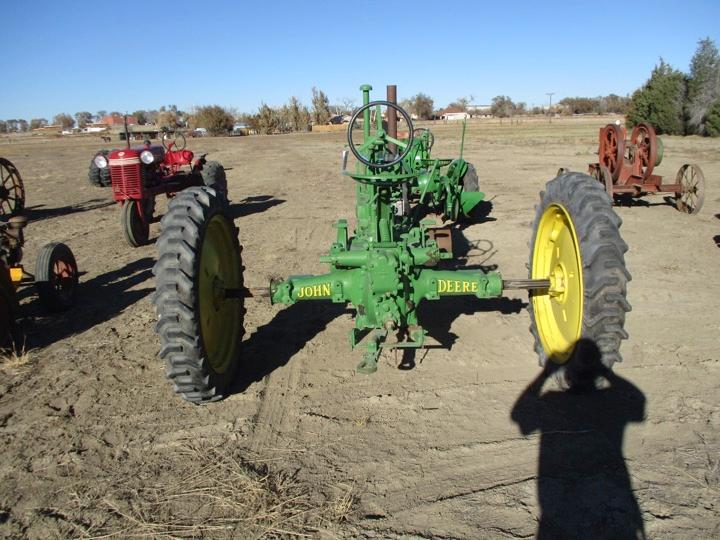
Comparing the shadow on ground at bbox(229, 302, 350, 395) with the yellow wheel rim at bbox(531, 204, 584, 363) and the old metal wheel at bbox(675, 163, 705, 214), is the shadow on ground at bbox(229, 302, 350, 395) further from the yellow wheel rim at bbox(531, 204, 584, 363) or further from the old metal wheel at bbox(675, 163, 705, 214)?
the old metal wheel at bbox(675, 163, 705, 214)

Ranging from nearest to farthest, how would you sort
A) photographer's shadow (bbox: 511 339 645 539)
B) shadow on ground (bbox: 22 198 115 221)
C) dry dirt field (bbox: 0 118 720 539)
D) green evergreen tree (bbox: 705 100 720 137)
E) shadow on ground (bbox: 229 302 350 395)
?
1. photographer's shadow (bbox: 511 339 645 539)
2. dry dirt field (bbox: 0 118 720 539)
3. shadow on ground (bbox: 229 302 350 395)
4. shadow on ground (bbox: 22 198 115 221)
5. green evergreen tree (bbox: 705 100 720 137)

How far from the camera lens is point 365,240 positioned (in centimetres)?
446

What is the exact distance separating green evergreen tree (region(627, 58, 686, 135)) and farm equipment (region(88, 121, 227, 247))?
3091 centimetres

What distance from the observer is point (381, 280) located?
3811 mm

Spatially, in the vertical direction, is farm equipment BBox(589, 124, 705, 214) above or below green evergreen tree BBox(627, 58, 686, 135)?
below

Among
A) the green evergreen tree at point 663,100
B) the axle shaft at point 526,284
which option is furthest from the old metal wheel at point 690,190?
the green evergreen tree at point 663,100

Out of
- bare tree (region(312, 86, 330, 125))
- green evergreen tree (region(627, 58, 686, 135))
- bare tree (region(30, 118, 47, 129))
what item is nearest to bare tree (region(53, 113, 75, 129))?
bare tree (region(30, 118, 47, 129))

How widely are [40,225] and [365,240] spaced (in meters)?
10.0

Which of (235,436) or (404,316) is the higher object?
(404,316)

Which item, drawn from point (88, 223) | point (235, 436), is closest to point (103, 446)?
point (235, 436)

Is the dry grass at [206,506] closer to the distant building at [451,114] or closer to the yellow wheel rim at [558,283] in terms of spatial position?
the yellow wheel rim at [558,283]

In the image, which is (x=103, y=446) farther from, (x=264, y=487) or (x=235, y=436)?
(x=264, y=487)

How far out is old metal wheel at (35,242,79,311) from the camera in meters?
5.86

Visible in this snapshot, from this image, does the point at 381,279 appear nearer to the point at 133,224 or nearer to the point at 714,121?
the point at 133,224
